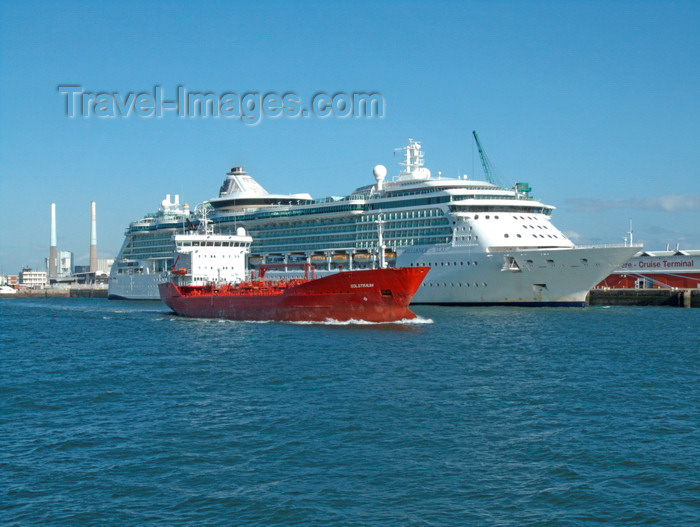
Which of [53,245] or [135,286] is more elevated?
[53,245]

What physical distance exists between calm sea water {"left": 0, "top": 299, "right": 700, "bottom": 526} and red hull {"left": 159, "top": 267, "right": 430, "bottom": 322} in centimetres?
837

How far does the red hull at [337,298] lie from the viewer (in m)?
40.0

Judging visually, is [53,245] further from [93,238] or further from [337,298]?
[337,298]

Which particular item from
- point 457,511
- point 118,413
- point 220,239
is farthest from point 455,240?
point 457,511

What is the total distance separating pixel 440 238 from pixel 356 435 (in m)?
40.8

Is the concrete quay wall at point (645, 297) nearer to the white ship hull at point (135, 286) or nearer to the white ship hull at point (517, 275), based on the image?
the white ship hull at point (517, 275)

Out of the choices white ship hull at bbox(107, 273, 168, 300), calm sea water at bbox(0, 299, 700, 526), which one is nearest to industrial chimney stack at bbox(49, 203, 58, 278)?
white ship hull at bbox(107, 273, 168, 300)

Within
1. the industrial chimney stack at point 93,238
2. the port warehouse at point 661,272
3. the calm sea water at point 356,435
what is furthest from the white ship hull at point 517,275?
the industrial chimney stack at point 93,238

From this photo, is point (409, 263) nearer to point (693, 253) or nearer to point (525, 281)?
point (525, 281)

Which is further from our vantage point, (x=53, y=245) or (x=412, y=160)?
(x=53, y=245)

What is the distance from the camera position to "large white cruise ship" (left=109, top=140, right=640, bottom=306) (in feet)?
164

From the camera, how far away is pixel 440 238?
56094mm

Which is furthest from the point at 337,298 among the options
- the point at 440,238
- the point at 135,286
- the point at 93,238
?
the point at 93,238

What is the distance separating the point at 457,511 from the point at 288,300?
32.0 meters
